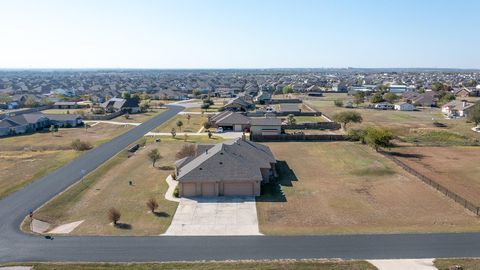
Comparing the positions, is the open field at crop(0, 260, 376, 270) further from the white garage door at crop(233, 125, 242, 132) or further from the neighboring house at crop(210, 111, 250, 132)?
the white garage door at crop(233, 125, 242, 132)

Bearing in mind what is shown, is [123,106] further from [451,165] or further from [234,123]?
[451,165]

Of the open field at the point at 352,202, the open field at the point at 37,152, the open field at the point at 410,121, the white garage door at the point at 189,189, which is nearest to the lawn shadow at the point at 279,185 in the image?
the open field at the point at 352,202

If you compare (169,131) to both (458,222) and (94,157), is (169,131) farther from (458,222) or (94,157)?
(458,222)

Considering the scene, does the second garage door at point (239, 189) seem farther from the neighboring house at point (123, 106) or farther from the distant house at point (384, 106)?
the distant house at point (384, 106)

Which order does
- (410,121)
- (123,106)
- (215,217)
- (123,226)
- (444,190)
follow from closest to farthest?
(123,226) → (215,217) → (444,190) → (410,121) → (123,106)

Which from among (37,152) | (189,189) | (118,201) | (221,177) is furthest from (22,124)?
(221,177)

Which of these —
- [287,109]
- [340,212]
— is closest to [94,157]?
[340,212]
